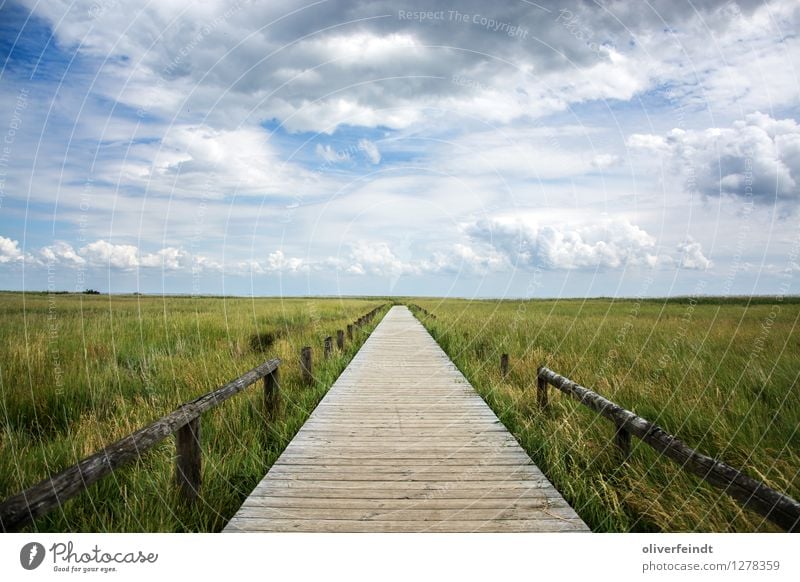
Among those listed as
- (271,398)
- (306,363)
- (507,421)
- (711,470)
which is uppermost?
(711,470)

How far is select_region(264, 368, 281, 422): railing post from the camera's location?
622 centimetres

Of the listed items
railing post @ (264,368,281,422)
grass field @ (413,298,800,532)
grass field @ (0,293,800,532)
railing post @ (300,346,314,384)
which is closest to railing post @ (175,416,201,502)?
grass field @ (0,293,800,532)

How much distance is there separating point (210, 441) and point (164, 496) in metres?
1.53

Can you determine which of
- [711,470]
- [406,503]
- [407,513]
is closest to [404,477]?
[406,503]

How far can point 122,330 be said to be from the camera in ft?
44.0

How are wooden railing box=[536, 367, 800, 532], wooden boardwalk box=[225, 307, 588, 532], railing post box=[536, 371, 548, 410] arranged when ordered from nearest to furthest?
wooden railing box=[536, 367, 800, 532] < wooden boardwalk box=[225, 307, 588, 532] < railing post box=[536, 371, 548, 410]

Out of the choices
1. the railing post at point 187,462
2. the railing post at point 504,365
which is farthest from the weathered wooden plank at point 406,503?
Answer: the railing post at point 504,365

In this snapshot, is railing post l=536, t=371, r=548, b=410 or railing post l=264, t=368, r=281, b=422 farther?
railing post l=536, t=371, r=548, b=410

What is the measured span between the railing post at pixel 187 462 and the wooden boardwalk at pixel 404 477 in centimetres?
43

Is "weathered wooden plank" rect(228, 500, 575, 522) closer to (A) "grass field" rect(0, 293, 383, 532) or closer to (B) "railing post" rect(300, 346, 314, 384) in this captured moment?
(A) "grass field" rect(0, 293, 383, 532)

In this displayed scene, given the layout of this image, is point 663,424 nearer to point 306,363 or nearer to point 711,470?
point 711,470

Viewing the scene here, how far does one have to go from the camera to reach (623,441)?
4.17m

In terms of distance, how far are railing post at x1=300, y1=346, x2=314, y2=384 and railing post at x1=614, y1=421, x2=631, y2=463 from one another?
5.37 m

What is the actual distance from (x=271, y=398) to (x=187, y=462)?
8.89 feet
